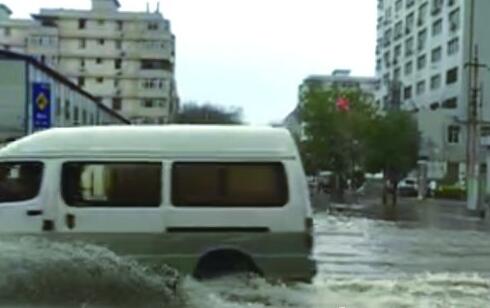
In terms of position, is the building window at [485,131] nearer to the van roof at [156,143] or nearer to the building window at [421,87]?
the building window at [421,87]

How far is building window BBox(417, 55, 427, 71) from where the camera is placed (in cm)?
10573

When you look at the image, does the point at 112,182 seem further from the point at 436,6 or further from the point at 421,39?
the point at 421,39

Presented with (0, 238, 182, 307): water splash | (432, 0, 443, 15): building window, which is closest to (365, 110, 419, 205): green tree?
(432, 0, 443, 15): building window

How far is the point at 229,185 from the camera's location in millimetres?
11859

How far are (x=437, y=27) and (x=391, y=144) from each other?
95.6 feet

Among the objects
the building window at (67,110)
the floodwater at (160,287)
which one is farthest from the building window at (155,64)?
the floodwater at (160,287)

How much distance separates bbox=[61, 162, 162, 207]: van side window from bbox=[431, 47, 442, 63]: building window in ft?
295

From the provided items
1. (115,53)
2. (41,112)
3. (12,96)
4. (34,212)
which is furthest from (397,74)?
(34,212)

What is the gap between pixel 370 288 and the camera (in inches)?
499

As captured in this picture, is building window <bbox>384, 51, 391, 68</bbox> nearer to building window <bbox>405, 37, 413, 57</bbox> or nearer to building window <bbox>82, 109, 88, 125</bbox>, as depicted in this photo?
building window <bbox>405, 37, 413, 57</bbox>

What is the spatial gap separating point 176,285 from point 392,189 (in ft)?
168

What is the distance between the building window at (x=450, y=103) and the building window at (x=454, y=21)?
6514 millimetres

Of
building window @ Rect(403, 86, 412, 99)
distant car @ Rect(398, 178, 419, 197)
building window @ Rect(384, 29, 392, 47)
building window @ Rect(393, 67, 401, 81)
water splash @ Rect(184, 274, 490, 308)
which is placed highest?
building window @ Rect(384, 29, 392, 47)

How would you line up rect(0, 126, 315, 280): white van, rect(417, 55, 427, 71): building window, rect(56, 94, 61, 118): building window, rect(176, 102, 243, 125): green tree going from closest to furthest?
rect(0, 126, 315, 280): white van
rect(56, 94, 61, 118): building window
rect(176, 102, 243, 125): green tree
rect(417, 55, 427, 71): building window
